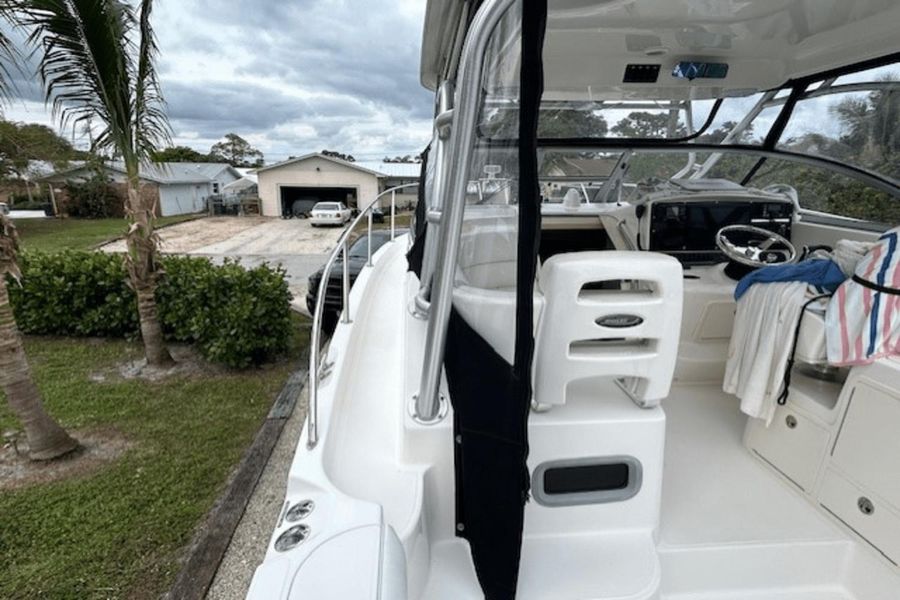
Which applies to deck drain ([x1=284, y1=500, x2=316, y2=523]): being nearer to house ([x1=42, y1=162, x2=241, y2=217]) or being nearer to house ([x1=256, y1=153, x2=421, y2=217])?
house ([x1=42, y1=162, x2=241, y2=217])

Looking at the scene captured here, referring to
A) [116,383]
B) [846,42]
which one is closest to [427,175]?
[846,42]

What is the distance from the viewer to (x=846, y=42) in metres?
1.93

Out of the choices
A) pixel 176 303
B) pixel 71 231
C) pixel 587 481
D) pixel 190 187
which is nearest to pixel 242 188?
pixel 190 187

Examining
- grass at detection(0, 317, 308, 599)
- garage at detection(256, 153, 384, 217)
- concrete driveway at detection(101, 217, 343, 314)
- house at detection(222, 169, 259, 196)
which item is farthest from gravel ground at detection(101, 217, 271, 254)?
grass at detection(0, 317, 308, 599)

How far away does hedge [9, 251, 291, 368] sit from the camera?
4.71 meters

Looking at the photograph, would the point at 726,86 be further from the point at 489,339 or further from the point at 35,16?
the point at 35,16

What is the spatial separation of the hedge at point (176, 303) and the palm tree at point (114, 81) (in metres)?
0.56

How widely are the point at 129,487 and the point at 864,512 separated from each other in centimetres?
367

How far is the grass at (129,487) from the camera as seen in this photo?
7.64 feet

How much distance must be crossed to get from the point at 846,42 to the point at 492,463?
2298 millimetres

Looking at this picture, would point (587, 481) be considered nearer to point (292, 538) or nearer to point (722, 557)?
point (722, 557)

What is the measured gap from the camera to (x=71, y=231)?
18141 millimetres

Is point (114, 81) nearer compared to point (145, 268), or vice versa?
point (114, 81)

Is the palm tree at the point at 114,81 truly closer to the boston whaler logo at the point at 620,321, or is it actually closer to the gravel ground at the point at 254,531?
the gravel ground at the point at 254,531
